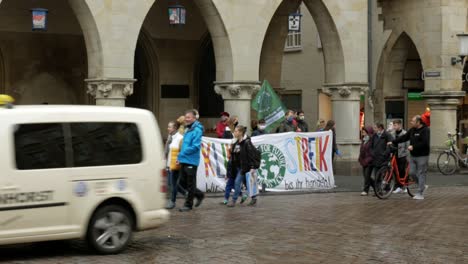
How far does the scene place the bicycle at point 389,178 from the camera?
62.6 feet

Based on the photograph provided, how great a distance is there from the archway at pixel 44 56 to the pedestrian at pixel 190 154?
11499 millimetres

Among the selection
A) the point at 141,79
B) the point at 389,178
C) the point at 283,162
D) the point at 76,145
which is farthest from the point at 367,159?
the point at 141,79

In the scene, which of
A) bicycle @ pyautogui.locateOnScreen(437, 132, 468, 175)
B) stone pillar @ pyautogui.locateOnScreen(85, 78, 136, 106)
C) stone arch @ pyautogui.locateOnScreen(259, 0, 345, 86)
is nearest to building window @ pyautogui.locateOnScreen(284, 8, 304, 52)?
stone arch @ pyautogui.locateOnScreen(259, 0, 345, 86)

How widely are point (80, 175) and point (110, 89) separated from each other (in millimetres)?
11575

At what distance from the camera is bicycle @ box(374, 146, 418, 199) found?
19.1m

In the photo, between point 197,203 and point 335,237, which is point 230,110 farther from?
point 335,237

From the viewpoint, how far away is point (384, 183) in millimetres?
19203

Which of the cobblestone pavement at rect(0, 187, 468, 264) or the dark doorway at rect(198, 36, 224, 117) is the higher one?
the dark doorway at rect(198, 36, 224, 117)

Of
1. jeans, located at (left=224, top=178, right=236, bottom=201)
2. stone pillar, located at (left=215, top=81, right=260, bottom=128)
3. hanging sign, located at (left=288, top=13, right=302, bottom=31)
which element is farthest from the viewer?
hanging sign, located at (left=288, top=13, right=302, bottom=31)

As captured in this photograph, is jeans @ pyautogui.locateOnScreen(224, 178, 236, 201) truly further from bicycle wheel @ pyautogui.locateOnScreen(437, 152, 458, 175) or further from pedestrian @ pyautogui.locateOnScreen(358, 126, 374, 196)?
bicycle wheel @ pyautogui.locateOnScreen(437, 152, 458, 175)

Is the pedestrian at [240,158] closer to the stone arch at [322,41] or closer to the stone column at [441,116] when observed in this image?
the stone arch at [322,41]

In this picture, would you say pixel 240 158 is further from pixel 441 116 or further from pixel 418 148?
pixel 441 116

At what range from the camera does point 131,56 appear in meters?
22.6

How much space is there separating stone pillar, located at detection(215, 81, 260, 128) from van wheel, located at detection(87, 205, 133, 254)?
13410 mm
